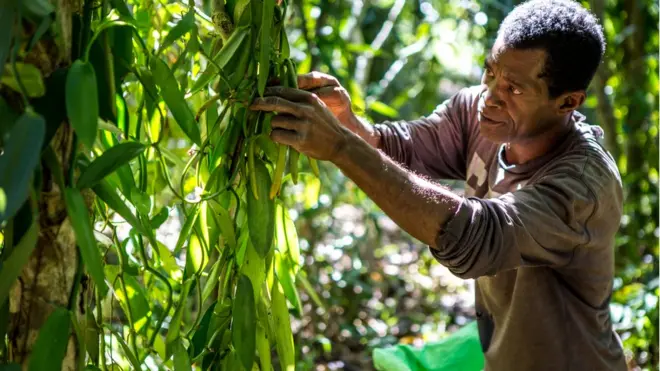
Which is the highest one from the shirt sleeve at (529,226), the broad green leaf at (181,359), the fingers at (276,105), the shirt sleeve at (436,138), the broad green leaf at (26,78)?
the shirt sleeve at (436,138)

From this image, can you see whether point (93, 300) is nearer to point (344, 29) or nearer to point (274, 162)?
point (274, 162)

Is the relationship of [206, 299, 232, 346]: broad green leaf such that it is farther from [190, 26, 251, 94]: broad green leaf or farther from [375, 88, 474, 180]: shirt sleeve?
[375, 88, 474, 180]: shirt sleeve

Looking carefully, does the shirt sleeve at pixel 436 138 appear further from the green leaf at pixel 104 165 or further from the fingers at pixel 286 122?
the green leaf at pixel 104 165

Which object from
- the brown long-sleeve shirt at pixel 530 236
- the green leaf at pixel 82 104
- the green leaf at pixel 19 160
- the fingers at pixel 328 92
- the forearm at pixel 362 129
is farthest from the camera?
the forearm at pixel 362 129

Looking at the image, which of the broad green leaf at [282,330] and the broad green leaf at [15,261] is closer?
the broad green leaf at [15,261]

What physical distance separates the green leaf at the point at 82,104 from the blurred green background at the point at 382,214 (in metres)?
1.46

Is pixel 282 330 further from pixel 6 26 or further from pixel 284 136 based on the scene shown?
pixel 6 26

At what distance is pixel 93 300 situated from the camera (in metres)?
1.06

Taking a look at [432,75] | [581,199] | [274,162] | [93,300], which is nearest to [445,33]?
[432,75]

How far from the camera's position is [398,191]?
4.12ft

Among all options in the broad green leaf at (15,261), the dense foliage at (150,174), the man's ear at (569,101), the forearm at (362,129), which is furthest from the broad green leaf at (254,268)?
the man's ear at (569,101)

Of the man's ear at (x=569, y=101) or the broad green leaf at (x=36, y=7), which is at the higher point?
the man's ear at (x=569, y=101)

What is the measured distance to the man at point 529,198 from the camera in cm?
129

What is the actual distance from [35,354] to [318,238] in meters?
1.95
